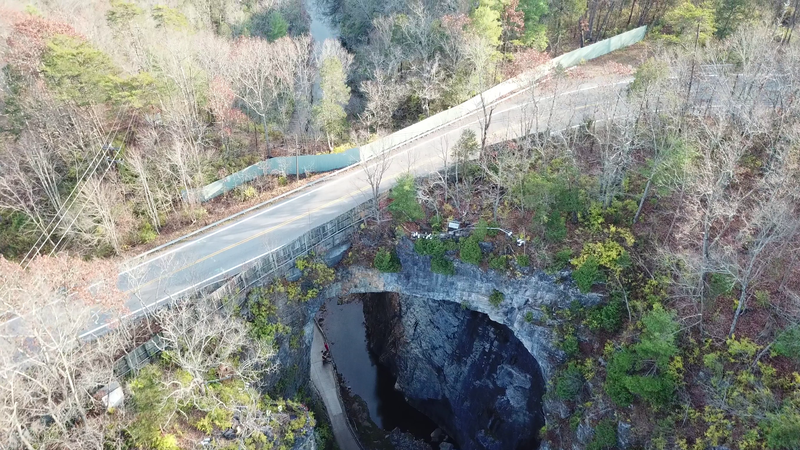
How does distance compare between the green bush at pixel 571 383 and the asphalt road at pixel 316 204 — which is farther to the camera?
the asphalt road at pixel 316 204

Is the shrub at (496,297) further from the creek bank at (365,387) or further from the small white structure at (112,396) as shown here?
the small white structure at (112,396)

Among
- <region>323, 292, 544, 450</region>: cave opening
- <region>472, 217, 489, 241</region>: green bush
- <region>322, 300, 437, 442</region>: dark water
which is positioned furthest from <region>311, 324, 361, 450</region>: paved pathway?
<region>472, 217, 489, 241</region>: green bush

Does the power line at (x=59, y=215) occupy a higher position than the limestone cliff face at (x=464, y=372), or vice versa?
the power line at (x=59, y=215)

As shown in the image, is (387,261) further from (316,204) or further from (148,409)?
(148,409)

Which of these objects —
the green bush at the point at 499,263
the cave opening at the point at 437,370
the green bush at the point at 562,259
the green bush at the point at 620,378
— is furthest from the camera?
the cave opening at the point at 437,370

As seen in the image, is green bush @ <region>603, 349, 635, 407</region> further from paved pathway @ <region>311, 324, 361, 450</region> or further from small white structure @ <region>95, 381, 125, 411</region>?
small white structure @ <region>95, 381, 125, 411</region>

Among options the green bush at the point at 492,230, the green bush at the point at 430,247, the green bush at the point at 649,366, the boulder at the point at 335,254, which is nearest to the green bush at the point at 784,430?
the green bush at the point at 649,366
